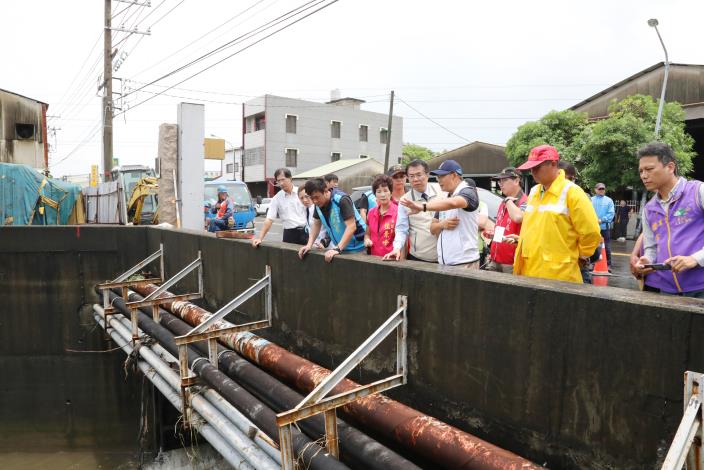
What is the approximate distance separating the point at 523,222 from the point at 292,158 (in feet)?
135

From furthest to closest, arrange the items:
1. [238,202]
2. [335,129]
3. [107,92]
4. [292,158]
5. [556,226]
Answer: [335,129] < [292,158] < [107,92] < [238,202] < [556,226]

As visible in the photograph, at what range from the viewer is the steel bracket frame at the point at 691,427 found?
2162 millimetres

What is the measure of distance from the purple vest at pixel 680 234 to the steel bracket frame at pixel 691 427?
86 cm

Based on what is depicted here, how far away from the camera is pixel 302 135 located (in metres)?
44.1

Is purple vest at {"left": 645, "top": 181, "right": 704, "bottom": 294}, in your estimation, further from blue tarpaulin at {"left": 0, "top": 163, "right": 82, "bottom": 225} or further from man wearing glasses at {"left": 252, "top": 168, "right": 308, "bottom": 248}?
blue tarpaulin at {"left": 0, "top": 163, "right": 82, "bottom": 225}

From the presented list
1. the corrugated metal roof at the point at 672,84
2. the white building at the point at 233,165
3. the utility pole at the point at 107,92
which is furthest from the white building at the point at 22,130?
the white building at the point at 233,165

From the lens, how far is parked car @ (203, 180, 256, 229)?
55.5 ft

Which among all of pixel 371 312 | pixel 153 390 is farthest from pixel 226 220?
pixel 371 312

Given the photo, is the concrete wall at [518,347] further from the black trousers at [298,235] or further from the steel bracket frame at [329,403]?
the black trousers at [298,235]

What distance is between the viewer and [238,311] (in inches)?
262

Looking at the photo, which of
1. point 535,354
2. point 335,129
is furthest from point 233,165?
point 535,354

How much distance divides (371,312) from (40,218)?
473 inches

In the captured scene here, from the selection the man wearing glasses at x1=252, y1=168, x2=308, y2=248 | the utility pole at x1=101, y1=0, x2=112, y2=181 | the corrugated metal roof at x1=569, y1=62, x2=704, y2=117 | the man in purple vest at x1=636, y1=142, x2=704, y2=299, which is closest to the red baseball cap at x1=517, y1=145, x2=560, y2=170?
the man in purple vest at x1=636, y1=142, x2=704, y2=299

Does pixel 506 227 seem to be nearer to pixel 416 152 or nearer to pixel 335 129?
pixel 335 129
